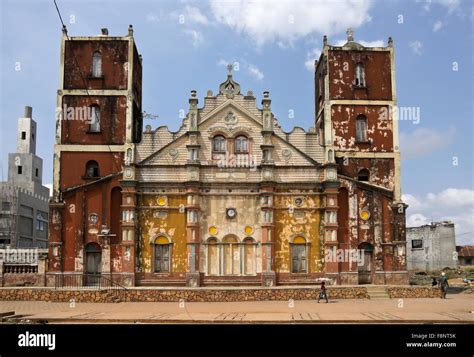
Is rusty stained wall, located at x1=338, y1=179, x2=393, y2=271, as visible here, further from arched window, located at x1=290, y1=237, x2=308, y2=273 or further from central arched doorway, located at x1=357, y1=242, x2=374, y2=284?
arched window, located at x1=290, y1=237, x2=308, y2=273

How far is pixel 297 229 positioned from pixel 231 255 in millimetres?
4595

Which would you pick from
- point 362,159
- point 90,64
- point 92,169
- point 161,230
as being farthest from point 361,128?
point 90,64

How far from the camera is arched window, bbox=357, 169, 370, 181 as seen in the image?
135 feet

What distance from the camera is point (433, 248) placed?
70125 mm

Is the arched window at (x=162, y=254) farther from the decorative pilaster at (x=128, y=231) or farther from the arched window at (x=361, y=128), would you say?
the arched window at (x=361, y=128)

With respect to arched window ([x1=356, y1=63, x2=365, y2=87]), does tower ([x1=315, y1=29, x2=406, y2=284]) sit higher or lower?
lower

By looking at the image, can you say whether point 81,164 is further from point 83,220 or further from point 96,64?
point 96,64

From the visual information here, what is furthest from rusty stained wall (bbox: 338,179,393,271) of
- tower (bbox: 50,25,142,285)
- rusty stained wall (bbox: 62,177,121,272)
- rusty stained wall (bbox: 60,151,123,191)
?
rusty stained wall (bbox: 60,151,123,191)

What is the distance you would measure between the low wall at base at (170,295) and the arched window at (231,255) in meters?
4.47

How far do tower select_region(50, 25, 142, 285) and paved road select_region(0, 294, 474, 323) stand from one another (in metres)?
5.62

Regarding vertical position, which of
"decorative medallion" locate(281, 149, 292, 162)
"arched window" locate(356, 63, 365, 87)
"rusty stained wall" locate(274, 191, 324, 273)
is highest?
"arched window" locate(356, 63, 365, 87)

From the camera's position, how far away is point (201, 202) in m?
38.7

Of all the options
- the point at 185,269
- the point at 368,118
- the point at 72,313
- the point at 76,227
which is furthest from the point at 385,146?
the point at 72,313

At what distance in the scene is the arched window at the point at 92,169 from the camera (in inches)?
1596
